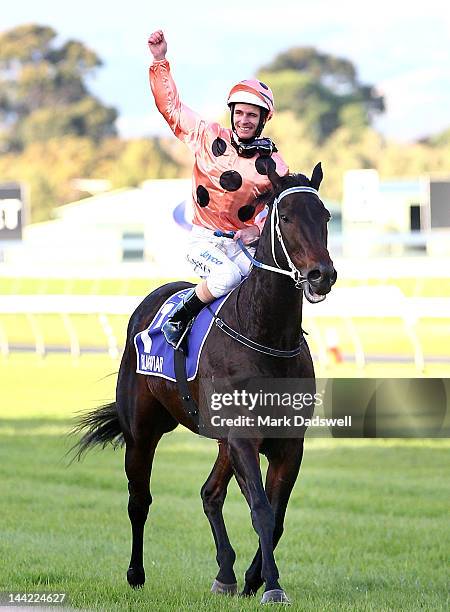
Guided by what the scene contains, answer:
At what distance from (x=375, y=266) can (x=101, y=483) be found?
1011 centimetres

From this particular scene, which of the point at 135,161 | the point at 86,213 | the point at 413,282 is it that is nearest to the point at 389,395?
the point at 413,282

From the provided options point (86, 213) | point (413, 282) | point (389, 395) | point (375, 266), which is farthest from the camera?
point (86, 213)

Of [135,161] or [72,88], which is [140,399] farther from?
[72,88]

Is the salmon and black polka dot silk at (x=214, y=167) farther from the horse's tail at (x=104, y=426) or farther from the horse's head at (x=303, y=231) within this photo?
the horse's tail at (x=104, y=426)

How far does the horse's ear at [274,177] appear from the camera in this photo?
18.1ft

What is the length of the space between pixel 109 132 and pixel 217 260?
288ft

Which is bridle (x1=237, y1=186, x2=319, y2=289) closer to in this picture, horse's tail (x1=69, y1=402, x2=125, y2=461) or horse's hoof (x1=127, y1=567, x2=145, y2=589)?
horse's hoof (x1=127, y1=567, x2=145, y2=589)

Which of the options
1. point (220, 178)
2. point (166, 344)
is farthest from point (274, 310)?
point (166, 344)

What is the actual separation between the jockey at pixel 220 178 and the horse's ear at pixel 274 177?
241mm

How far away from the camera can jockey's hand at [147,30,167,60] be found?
20.6ft

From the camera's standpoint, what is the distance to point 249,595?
5871 mm

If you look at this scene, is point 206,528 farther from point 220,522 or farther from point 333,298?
point 333,298

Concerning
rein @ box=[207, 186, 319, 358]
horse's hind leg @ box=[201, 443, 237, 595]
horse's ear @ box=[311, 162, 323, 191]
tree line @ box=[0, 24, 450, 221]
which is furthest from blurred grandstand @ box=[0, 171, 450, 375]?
tree line @ box=[0, 24, 450, 221]

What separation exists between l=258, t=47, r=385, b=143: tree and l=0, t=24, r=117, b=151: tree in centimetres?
1321
